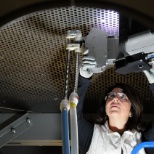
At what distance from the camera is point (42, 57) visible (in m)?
0.79

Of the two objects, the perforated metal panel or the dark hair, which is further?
the dark hair

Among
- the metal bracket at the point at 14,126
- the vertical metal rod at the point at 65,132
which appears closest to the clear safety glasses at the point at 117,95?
the metal bracket at the point at 14,126

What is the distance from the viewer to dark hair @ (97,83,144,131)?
1022mm

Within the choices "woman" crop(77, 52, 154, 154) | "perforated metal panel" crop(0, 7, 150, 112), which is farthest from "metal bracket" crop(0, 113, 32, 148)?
"woman" crop(77, 52, 154, 154)

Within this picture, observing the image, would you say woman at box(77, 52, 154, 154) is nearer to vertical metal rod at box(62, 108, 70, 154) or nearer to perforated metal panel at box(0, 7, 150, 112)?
perforated metal panel at box(0, 7, 150, 112)

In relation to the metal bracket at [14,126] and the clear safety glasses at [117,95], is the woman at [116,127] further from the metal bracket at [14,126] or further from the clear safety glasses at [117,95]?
the metal bracket at [14,126]

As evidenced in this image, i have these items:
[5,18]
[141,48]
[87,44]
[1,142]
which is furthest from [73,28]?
[1,142]

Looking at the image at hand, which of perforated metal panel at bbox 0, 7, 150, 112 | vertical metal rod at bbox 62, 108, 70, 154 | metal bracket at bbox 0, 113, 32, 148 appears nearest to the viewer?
vertical metal rod at bbox 62, 108, 70, 154

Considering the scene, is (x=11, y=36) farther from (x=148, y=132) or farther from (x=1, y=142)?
(x=148, y=132)

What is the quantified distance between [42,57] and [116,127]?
0.48 metres

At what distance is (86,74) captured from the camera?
2.93 feet

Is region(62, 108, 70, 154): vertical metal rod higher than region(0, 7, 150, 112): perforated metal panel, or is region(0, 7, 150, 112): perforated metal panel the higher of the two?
region(0, 7, 150, 112): perforated metal panel

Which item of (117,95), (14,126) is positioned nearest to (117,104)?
(117,95)

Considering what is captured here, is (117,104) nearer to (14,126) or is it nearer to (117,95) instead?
(117,95)
